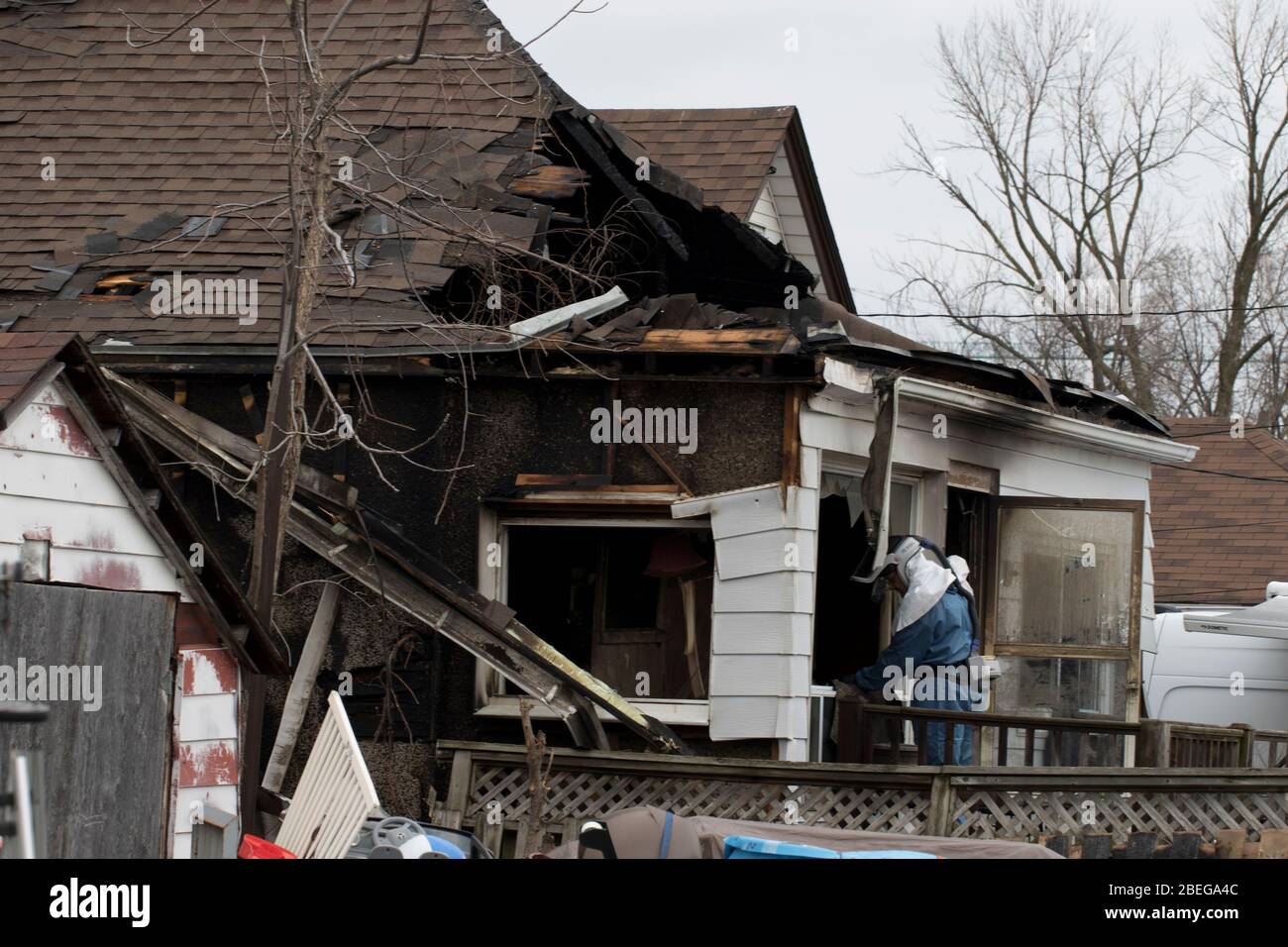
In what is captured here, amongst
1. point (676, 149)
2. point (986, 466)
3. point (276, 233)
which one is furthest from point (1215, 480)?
point (276, 233)

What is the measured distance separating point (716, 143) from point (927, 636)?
7042mm

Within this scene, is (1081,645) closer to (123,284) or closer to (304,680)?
(304,680)

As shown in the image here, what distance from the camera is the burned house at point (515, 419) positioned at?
9.95 metres

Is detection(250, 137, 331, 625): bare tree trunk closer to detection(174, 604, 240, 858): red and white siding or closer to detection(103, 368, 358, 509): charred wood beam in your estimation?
detection(174, 604, 240, 858): red and white siding

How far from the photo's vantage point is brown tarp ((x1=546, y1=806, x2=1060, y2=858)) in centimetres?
760

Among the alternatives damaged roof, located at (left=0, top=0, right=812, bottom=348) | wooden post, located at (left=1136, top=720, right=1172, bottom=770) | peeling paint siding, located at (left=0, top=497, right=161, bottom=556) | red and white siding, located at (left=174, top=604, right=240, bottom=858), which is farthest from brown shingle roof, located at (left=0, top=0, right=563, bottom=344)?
wooden post, located at (left=1136, top=720, right=1172, bottom=770)

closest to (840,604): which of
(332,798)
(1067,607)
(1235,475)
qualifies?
(1067,607)

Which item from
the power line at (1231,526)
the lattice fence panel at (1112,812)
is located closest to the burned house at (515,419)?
the lattice fence panel at (1112,812)

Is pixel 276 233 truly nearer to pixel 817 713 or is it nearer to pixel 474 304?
pixel 474 304

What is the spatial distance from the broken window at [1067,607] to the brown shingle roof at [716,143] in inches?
178

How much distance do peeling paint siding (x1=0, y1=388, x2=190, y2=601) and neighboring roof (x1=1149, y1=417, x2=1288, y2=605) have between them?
1702cm

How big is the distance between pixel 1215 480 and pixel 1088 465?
12181 mm

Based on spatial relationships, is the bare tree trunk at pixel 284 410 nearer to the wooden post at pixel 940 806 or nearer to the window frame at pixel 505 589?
the window frame at pixel 505 589

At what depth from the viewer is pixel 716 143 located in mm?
15891
